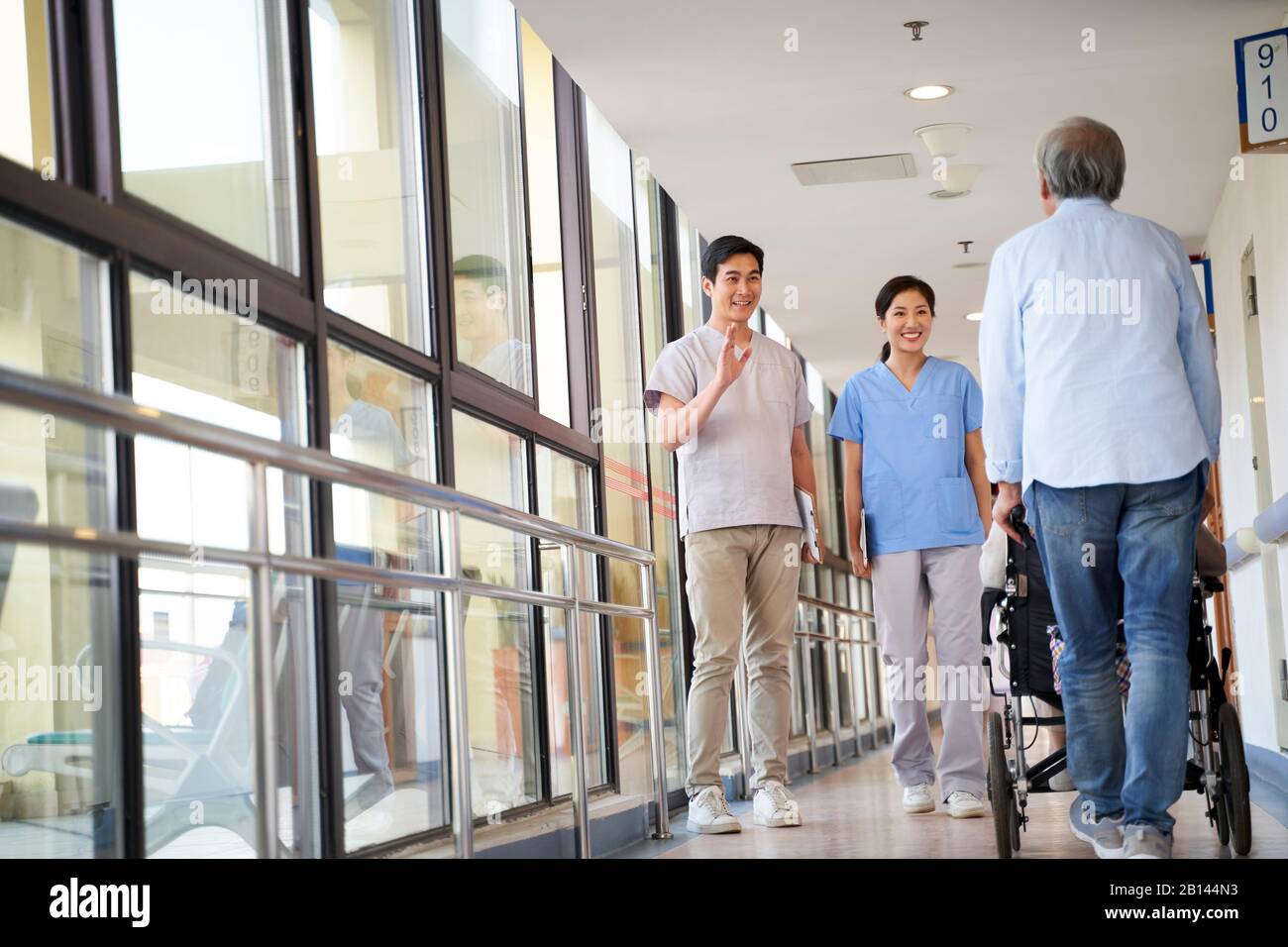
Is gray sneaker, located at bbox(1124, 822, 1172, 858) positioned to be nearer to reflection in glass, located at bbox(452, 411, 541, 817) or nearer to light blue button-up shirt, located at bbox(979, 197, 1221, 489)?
light blue button-up shirt, located at bbox(979, 197, 1221, 489)

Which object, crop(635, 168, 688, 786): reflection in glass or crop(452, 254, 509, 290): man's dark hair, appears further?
crop(635, 168, 688, 786): reflection in glass

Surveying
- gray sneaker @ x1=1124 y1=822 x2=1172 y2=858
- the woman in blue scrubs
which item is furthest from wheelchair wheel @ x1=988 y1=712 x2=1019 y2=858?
the woman in blue scrubs

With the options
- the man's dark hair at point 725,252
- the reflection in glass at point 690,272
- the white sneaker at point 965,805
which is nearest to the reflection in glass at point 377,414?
the man's dark hair at point 725,252

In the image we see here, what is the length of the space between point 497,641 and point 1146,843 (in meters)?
1.70

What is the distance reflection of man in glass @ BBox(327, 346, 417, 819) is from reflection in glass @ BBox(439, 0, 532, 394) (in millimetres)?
701

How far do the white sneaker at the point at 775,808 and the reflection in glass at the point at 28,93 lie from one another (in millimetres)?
2518

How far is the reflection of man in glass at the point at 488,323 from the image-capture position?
13.0 feet

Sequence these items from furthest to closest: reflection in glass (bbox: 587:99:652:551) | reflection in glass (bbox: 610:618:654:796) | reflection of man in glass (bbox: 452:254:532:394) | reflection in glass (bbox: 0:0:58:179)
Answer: reflection in glass (bbox: 587:99:652:551)
reflection in glass (bbox: 610:618:654:796)
reflection of man in glass (bbox: 452:254:532:394)
reflection in glass (bbox: 0:0:58:179)

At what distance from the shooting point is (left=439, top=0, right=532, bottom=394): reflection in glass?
3.96 m

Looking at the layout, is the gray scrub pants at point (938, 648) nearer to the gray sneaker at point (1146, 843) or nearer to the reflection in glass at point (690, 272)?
the gray sneaker at point (1146, 843)

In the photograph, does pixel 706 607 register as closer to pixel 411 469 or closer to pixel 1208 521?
pixel 411 469

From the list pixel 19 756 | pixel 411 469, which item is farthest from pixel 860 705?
pixel 19 756

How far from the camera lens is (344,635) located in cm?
285

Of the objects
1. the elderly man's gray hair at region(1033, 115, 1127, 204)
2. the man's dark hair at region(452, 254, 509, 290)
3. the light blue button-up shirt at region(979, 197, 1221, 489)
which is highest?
the man's dark hair at region(452, 254, 509, 290)
